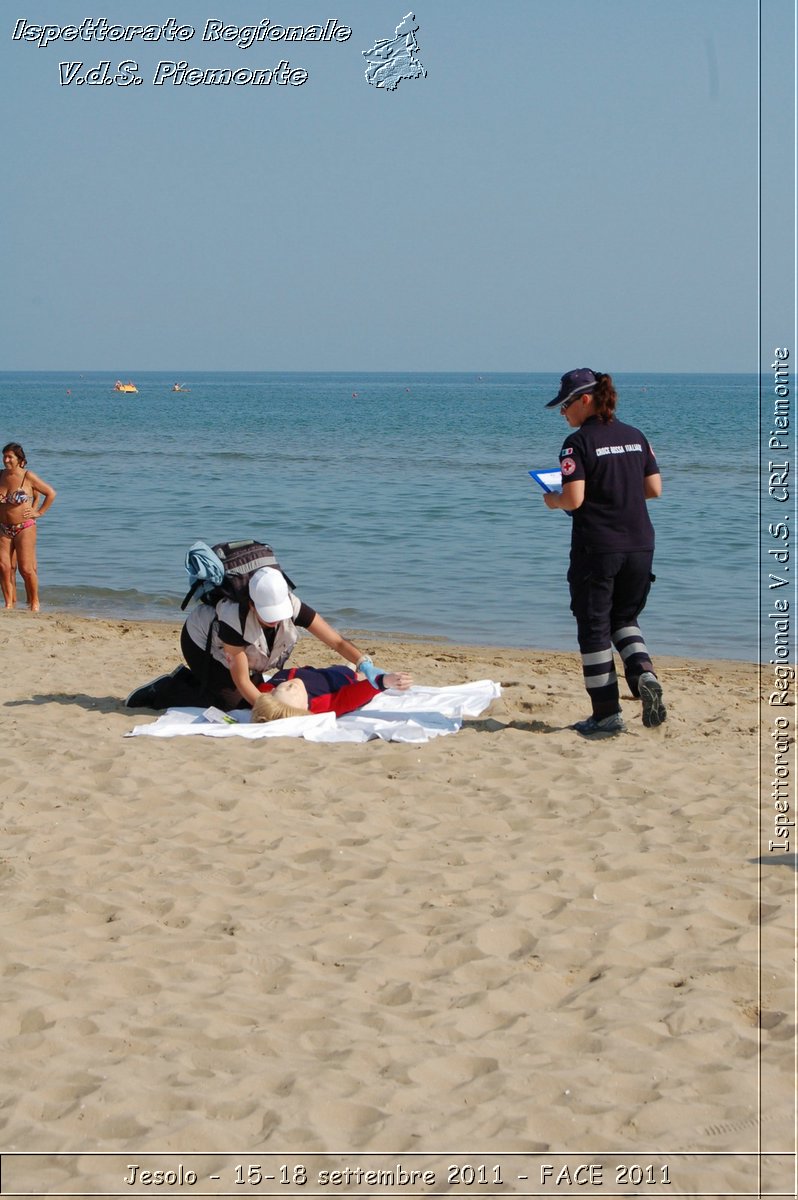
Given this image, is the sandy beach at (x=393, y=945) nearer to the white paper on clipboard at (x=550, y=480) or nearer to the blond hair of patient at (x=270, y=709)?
the blond hair of patient at (x=270, y=709)

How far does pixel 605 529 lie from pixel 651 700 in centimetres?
98

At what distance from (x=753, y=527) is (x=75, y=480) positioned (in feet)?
48.3

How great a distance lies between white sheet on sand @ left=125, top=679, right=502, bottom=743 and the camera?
21.6ft

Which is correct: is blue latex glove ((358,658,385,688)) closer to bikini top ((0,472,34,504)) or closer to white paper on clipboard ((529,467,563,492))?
white paper on clipboard ((529,467,563,492))

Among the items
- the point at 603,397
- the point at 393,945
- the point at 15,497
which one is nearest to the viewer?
the point at 393,945

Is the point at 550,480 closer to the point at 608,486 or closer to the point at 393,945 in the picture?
the point at 608,486

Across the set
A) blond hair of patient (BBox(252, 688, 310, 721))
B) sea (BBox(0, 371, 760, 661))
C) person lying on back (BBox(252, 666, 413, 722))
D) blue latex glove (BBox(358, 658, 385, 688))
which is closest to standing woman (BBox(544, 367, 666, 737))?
person lying on back (BBox(252, 666, 413, 722))

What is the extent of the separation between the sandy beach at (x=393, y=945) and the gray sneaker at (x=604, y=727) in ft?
0.25

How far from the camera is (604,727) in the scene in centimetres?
654

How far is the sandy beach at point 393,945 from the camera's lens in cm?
310

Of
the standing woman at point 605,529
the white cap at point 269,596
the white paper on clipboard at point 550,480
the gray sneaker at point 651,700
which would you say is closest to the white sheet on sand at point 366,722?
the white cap at point 269,596

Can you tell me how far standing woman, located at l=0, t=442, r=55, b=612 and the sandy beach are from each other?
5276 mm

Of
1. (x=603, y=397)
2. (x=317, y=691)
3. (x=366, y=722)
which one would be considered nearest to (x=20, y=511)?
(x=317, y=691)

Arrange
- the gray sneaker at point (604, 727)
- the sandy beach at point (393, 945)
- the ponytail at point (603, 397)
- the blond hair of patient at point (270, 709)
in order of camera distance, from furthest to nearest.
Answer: the blond hair of patient at point (270, 709)
the gray sneaker at point (604, 727)
the ponytail at point (603, 397)
the sandy beach at point (393, 945)
